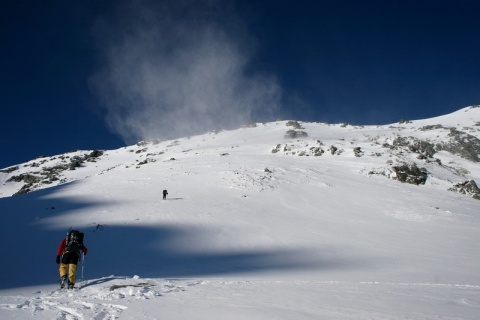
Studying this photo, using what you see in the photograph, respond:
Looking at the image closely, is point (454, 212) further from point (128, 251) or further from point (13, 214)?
point (13, 214)

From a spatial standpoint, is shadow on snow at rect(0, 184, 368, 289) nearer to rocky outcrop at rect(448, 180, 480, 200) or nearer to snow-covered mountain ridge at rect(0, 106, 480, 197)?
snow-covered mountain ridge at rect(0, 106, 480, 197)

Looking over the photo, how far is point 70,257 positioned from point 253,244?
1115cm

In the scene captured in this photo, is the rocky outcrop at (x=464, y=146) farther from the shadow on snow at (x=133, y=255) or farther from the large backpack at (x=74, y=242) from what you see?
the large backpack at (x=74, y=242)

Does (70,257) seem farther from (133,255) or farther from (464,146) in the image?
(464,146)

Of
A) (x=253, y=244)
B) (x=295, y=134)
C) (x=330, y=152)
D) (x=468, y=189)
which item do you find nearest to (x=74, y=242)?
(x=253, y=244)

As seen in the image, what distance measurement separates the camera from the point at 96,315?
6.41m

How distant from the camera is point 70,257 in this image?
10164 mm

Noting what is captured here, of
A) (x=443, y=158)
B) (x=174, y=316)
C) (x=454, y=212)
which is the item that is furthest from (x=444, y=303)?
(x=443, y=158)

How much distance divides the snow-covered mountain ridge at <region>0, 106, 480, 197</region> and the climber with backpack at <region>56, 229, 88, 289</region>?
27.2 metres

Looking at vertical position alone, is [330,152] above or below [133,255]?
above

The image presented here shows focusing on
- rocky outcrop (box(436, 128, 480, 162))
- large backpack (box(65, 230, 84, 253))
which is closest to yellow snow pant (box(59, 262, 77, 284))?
large backpack (box(65, 230, 84, 253))

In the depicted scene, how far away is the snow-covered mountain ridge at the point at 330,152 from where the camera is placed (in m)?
46.4

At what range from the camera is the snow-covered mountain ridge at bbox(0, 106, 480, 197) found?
152 ft

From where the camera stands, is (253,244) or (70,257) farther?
(253,244)
